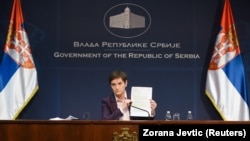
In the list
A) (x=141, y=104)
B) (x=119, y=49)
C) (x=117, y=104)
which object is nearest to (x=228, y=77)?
(x=119, y=49)

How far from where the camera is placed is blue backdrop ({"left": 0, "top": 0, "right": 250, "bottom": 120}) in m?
5.28

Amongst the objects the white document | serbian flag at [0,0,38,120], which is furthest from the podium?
serbian flag at [0,0,38,120]

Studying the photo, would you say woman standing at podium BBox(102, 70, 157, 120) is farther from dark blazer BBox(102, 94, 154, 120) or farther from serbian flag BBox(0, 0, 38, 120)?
serbian flag BBox(0, 0, 38, 120)

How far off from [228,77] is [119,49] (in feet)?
4.72

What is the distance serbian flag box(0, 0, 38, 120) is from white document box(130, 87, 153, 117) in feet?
6.97

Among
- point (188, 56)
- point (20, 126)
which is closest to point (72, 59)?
point (188, 56)

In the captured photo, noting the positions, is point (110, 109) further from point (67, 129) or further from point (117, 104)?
point (67, 129)

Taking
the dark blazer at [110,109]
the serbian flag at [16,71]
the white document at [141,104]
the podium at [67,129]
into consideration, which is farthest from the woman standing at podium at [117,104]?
the serbian flag at [16,71]

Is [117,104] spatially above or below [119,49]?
below

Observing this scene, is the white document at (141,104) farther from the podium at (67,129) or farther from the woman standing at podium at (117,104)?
the podium at (67,129)

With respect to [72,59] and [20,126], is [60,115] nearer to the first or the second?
[72,59]

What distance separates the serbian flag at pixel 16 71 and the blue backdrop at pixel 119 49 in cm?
13

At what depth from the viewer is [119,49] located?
5.32 meters

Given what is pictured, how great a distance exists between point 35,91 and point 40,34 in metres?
0.74
